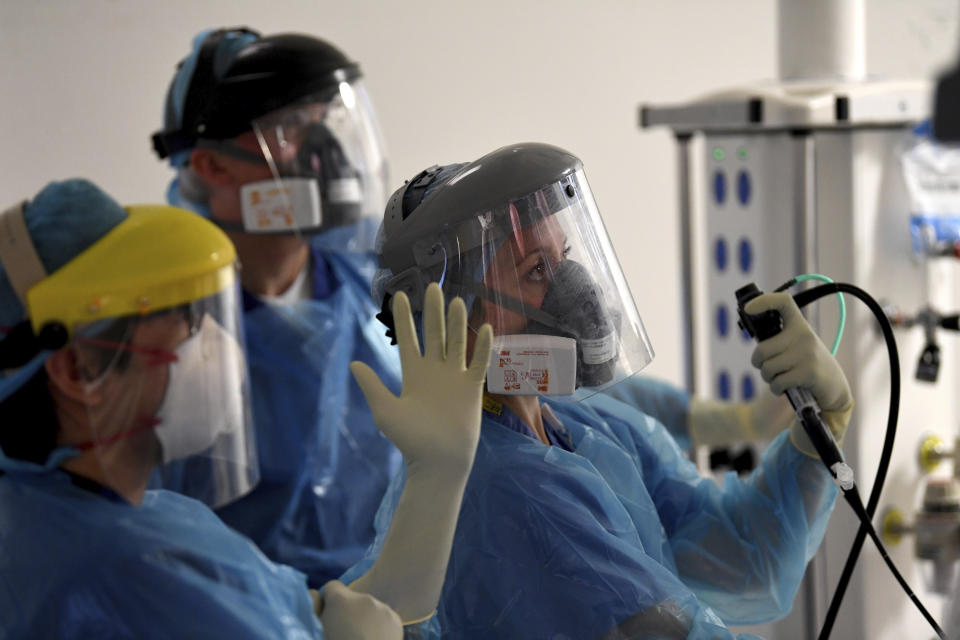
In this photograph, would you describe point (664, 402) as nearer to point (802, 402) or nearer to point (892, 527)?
point (892, 527)

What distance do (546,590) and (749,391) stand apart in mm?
1362

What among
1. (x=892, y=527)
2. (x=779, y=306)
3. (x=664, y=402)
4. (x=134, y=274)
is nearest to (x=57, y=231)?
(x=134, y=274)

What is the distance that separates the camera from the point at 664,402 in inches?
86.0

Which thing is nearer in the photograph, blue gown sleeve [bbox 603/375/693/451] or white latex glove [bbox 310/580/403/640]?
white latex glove [bbox 310/580/403/640]

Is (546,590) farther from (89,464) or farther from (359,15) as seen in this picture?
(359,15)

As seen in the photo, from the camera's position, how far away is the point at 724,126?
2.31m

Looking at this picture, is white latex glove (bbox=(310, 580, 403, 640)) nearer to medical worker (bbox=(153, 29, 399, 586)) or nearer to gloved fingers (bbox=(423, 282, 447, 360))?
gloved fingers (bbox=(423, 282, 447, 360))

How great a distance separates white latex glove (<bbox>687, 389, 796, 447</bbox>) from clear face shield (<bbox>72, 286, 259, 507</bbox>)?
114cm

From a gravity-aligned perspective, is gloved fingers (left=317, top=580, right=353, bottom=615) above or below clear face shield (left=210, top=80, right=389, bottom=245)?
below

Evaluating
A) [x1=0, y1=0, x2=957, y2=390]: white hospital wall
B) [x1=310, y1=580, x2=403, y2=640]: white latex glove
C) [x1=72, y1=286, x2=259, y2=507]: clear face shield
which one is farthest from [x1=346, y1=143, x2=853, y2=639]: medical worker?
[x1=0, y1=0, x2=957, y2=390]: white hospital wall

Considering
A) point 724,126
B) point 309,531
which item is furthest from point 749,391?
point 309,531

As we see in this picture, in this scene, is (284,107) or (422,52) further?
(422,52)

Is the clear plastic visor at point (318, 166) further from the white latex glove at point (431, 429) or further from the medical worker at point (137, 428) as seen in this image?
the white latex glove at point (431, 429)

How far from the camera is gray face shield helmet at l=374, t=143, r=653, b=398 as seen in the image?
1250mm
